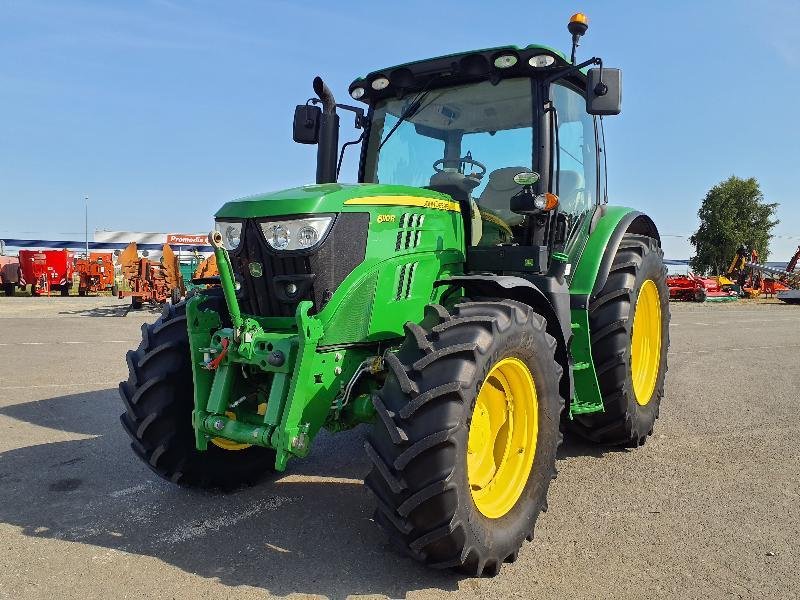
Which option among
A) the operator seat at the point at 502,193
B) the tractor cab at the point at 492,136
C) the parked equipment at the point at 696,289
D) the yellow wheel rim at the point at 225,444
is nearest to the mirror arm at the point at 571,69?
the tractor cab at the point at 492,136

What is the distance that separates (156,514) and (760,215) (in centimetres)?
4984

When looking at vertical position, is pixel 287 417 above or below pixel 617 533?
above

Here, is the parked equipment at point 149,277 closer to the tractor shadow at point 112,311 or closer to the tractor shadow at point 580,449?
the tractor shadow at point 112,311

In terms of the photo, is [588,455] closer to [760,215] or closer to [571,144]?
[571,144]

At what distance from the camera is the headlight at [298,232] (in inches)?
125

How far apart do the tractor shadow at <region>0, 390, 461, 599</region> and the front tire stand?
0.27 meters

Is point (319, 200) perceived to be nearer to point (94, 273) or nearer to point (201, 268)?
point (201, 268)

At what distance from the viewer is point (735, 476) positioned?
4.25 meters

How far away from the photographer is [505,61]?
408cm

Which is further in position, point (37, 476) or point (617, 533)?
point (37, 476)

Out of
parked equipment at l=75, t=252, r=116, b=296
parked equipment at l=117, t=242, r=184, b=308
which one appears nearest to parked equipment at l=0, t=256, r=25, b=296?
parked equipment at l=75, t=252, r=116, b=296

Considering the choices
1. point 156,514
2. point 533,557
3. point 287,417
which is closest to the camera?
point 287,417

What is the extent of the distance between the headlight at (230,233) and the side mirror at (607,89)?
2.22 metres

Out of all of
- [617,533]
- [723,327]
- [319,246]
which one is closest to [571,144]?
[319,246]
